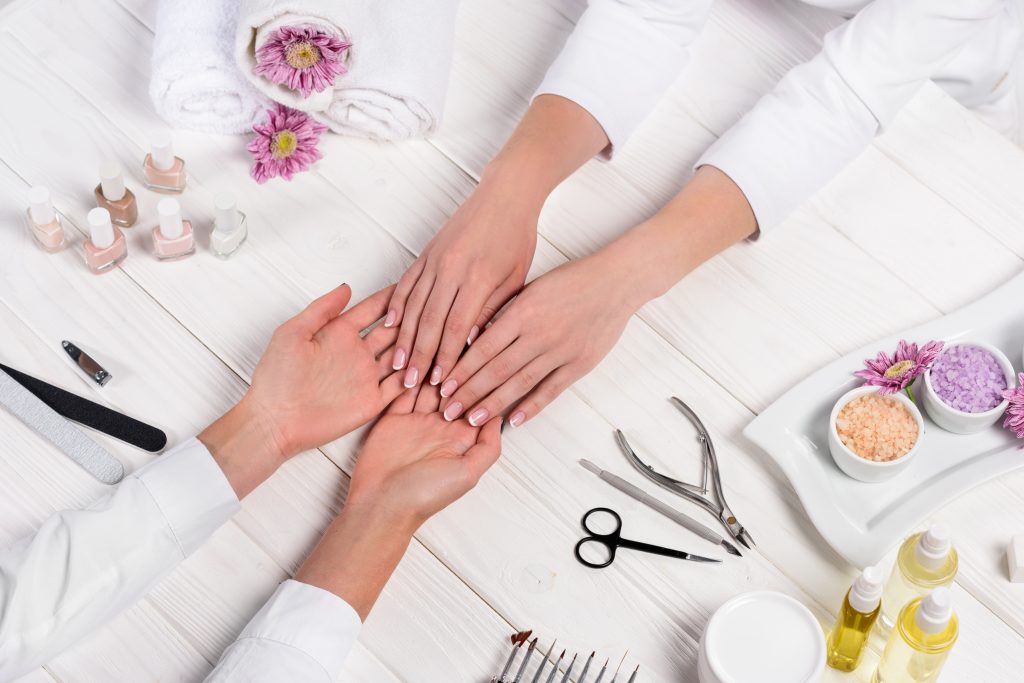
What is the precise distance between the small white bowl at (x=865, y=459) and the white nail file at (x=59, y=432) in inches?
27.9

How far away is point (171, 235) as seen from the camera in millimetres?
1155

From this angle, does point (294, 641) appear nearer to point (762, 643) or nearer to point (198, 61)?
point (762, 643)

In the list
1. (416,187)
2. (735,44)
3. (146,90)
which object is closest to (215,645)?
(416,187)

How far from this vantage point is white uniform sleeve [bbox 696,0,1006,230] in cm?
122

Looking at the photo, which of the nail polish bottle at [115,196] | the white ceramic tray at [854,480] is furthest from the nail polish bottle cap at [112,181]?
the white ceramic tray at [854,480]

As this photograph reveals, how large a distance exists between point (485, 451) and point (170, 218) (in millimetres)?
417

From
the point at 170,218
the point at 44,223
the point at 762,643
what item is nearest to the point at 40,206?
the point at 44,223

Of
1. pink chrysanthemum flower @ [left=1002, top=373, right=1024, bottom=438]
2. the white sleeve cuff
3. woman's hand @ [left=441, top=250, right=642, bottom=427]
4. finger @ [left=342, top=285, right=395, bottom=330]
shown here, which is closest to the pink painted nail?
woman's hand @ [left=441, top=250, right=642, bottom=427]

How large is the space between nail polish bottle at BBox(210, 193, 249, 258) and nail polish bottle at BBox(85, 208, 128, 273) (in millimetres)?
97

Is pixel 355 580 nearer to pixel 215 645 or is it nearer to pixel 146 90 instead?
pixel 215 645

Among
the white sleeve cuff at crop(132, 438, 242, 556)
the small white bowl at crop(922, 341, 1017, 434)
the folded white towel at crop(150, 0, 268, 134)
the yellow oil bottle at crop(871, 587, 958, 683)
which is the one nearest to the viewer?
the yellow oil bottle at crop(871, 587, 958, 683)

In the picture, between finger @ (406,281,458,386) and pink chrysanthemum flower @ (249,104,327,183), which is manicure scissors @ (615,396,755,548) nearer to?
finger @ (406,281,458,386)

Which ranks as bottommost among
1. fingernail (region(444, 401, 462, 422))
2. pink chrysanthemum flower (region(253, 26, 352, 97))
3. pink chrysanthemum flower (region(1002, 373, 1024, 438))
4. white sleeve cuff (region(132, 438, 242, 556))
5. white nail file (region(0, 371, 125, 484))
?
white nail file (region(0, 371, 125, 484))

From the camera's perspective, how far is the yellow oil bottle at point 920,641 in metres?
0.88
